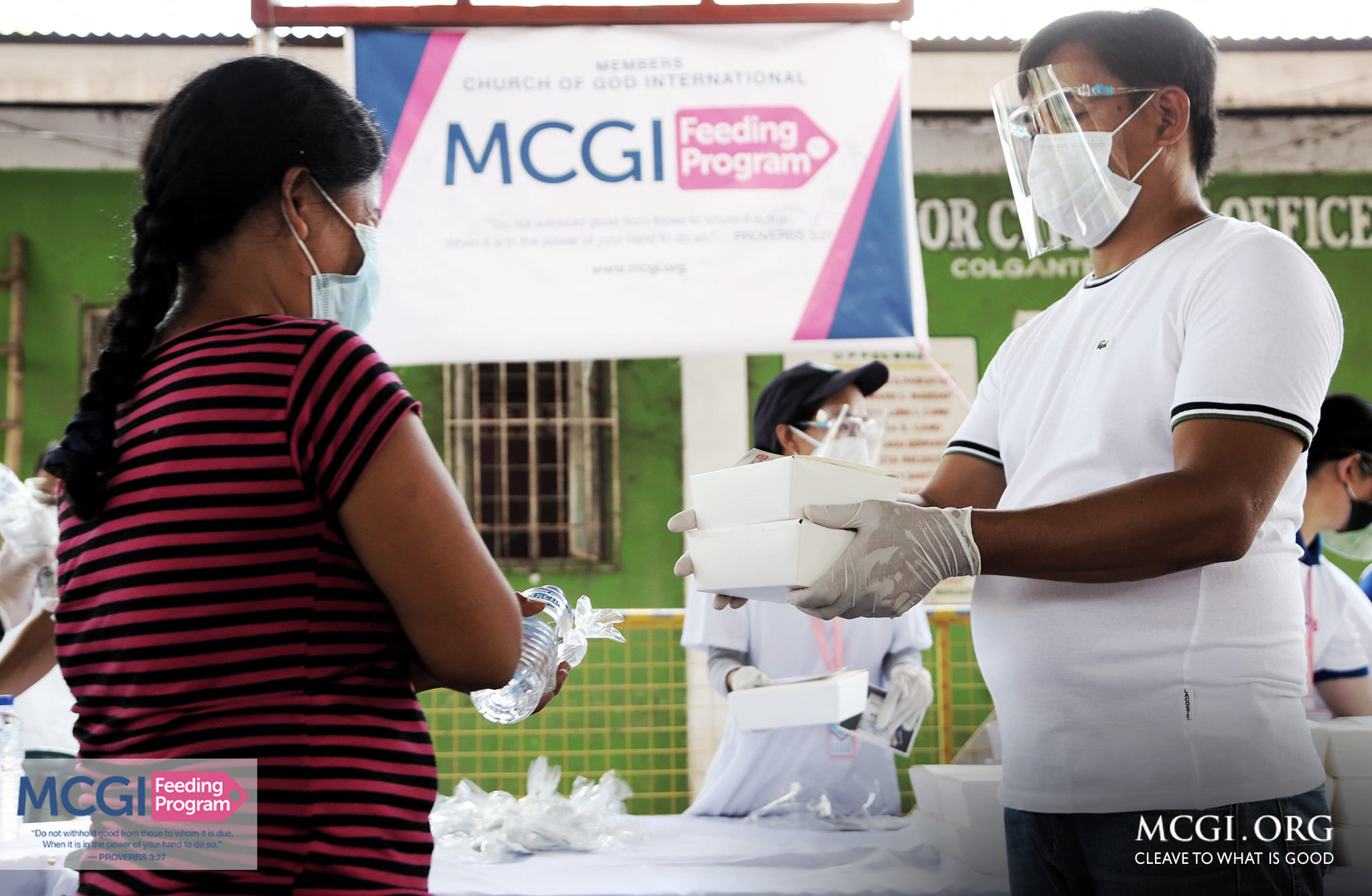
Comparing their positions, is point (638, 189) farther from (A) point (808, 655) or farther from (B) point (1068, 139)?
(A) point (808, 655)

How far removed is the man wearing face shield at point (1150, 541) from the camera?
1.33m

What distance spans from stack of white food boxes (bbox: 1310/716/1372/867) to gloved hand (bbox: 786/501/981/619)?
3.94ft

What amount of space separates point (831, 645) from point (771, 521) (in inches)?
87.4

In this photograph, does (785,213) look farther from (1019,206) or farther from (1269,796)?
(1269,796)

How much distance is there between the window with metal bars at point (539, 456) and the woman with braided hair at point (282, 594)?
5746 millimetres

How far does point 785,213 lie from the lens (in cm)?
287

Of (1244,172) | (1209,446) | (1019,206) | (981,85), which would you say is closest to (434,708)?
(981,85)

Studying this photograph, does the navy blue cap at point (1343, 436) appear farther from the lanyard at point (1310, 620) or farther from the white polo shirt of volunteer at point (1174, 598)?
the white polo shirt of volunteer at point (1174, 598)

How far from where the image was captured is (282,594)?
1024 millimetres

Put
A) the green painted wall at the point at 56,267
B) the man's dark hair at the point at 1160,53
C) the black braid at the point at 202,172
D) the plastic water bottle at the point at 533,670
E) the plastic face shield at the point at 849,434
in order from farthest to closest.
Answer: the green painted wall at the point at 56,267 → the plastic face shield at the point at 849,434 → the man's dark hair at the point at 1160,53 → the plastic water bottle at the point at 533,670 → the black braid at the point at 202,172

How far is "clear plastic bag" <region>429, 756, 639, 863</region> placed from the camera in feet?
7.78

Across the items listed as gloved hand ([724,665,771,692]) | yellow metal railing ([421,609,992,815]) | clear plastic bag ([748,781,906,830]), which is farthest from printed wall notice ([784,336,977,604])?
clear plastic bag ([748,781,906,830])

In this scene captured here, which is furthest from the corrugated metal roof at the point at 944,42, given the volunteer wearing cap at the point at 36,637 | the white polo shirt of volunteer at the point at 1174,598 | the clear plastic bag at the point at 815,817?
the white polo shirt of volunteer at the point at 1174,598

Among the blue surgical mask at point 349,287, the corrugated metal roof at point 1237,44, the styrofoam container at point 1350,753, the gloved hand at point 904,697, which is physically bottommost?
the styrofoam container at point 1350,753
